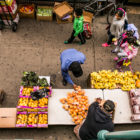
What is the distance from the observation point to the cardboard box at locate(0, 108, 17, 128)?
14.0 ft

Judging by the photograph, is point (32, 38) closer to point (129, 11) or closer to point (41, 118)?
point (41, 118)

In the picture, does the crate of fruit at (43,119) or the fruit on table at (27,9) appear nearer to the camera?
the crate of fruit at (43,119)

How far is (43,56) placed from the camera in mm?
6305

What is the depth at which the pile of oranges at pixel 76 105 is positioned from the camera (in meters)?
4.38

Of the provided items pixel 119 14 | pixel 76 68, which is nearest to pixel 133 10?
pixel 119 14

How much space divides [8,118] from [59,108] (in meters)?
1.37

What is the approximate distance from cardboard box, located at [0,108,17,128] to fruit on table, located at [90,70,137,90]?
2.43 meters

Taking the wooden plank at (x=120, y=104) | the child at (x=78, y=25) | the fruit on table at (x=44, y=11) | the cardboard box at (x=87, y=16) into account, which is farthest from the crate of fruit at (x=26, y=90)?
the cardboard box at (x=87, y=16)

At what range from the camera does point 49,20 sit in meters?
7.18

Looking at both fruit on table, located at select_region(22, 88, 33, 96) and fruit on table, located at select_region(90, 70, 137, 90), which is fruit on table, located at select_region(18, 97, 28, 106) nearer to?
fruit on table, located at select_region(22, 88, 33, 96)

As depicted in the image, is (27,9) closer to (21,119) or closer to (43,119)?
(21,119)

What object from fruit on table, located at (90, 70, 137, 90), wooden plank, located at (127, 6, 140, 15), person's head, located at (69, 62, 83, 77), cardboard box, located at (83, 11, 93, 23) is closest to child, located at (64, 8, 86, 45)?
cardboard box, located at (83, 11, 93, 23)

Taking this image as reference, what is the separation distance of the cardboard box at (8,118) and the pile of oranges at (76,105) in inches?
53.0

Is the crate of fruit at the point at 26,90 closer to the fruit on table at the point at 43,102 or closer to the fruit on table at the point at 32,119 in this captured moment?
the fruit on table at the point at 43,102
